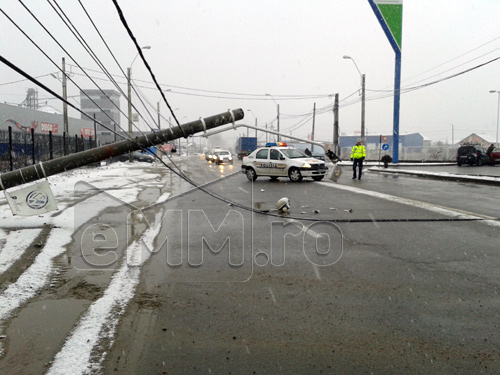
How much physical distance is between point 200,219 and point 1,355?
6.23 metres

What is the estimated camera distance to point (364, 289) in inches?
190

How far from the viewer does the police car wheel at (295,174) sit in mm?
19422

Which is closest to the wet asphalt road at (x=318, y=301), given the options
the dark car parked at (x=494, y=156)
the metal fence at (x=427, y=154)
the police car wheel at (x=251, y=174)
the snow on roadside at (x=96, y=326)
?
the snow on roadside at (x=96, y=326)

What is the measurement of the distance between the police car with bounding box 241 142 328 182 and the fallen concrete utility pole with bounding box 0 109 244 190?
11.2 metres

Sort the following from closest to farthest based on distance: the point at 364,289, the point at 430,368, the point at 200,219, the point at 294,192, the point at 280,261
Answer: the point at 430,368 < the point at 364,289 < the point at 280,261 < the point at 200,219 < the point at 294,192

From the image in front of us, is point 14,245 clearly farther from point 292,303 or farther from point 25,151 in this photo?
point 25,151

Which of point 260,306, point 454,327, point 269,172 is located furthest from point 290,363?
point 269,172

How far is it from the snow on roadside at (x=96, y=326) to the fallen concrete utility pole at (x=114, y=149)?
2.77 metres

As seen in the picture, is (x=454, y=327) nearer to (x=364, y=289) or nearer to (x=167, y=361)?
(x=364, y=289)

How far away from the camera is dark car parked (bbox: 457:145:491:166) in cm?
3384

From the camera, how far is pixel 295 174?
19.5 m

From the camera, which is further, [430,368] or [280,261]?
[280,261]

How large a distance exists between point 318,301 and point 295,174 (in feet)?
49.8

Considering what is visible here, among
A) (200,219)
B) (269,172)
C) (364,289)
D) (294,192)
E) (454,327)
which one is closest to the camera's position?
(454,327)
